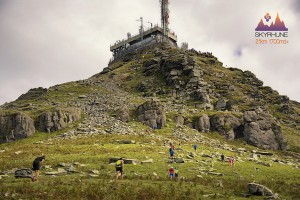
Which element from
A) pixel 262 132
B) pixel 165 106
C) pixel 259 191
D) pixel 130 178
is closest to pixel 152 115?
pixel 165 106

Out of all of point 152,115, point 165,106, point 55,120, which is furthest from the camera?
point 165,106

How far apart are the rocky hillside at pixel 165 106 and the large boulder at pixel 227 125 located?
216 millimetres

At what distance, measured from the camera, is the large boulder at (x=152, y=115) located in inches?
2709

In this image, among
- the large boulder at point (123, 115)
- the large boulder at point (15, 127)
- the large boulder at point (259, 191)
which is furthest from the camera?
the large boulder at point (123, 115)

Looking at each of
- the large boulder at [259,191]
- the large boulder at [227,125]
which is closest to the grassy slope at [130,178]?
the large boulder at [259,191]

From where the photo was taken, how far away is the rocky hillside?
64.6m

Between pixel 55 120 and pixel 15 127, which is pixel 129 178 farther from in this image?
pixel 15 127

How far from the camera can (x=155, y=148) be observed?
156ft

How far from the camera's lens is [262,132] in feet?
235

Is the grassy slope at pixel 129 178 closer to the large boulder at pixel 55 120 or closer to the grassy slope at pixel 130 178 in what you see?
the grassy slope at pixel 130 178

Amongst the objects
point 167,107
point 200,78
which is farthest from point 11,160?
point 200,78

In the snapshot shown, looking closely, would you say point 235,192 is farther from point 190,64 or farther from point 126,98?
point 190,64

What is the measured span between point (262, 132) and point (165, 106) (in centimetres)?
2399

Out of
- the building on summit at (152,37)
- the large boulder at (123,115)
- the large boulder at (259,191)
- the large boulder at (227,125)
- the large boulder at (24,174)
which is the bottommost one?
the large boulder at (259,191)
